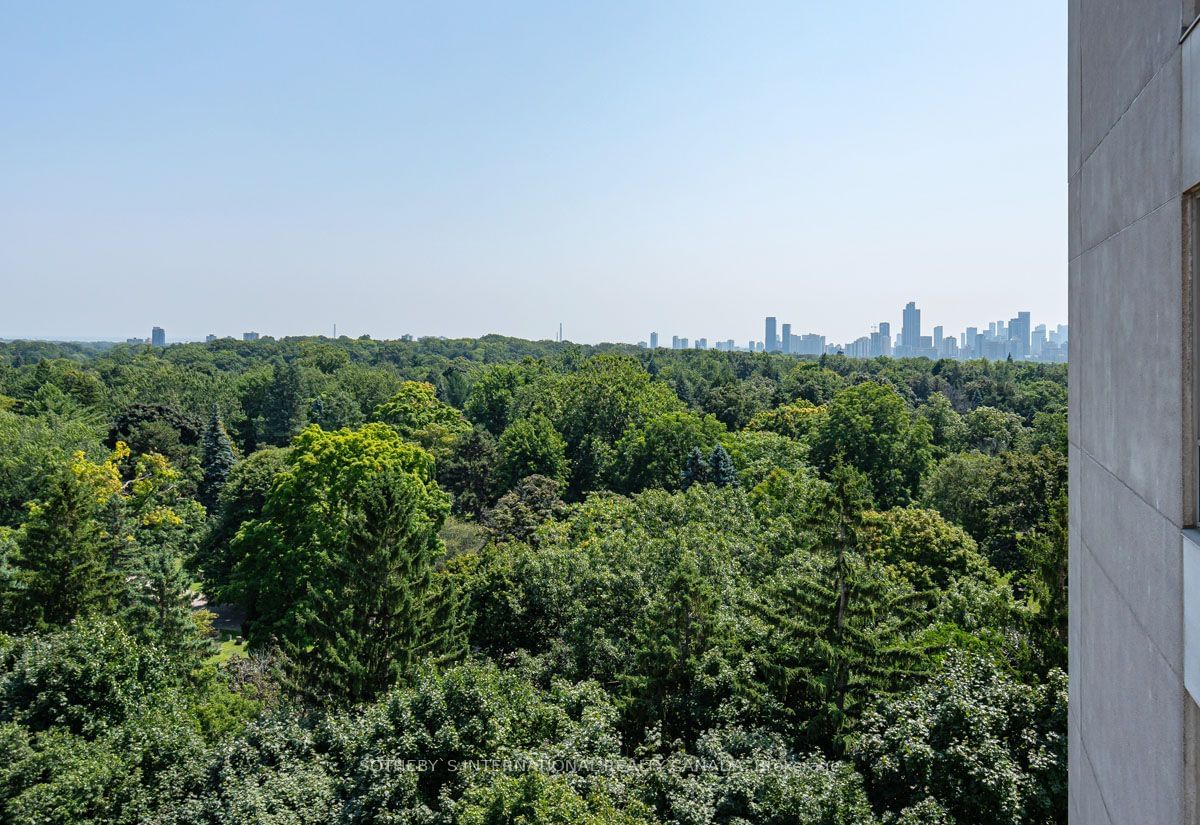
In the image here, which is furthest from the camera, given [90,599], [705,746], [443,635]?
[90,599]

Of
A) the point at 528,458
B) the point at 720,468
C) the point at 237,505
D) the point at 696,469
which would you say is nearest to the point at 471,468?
the point at 528,458

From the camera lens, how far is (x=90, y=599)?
65.2 feet

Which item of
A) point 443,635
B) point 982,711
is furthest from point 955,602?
point 443,635

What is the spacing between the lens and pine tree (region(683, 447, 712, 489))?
37344 millimetres

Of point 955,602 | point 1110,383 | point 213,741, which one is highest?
point 1110,383

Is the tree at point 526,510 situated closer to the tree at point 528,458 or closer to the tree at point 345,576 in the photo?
the tree at point 528,458

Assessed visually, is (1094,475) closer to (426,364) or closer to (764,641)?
(764,641)

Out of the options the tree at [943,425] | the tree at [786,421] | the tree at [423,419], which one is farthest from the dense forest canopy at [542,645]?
the tree at [943,425]

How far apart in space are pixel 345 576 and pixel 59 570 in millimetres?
8744

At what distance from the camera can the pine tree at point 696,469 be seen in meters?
37.3

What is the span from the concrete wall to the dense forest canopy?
5.26 m

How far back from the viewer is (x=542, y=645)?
→ 19.1m

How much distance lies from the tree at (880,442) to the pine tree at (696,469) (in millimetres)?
5880

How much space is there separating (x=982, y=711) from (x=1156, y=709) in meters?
7.09
